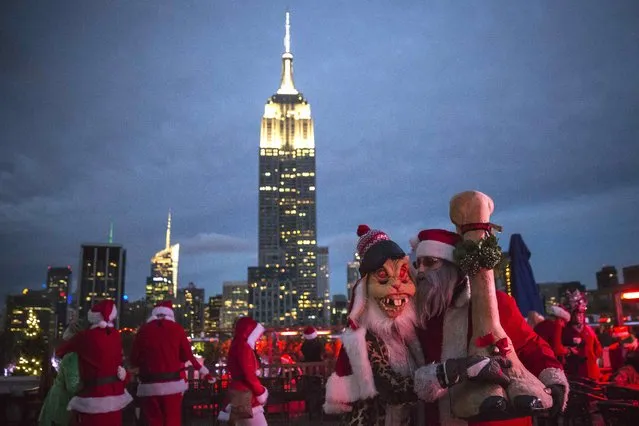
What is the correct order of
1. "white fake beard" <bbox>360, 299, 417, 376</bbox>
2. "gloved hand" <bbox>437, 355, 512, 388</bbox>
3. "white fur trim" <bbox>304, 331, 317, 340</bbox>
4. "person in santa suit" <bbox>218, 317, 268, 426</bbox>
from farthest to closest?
"white fur trim" <bbox>304, 331, 317, 340</bbox> → "person in santa suit" <bbox>218, 317, 268, 426</bbox> → "white fake beard" <bbox>360, 299, 417, 376</bbox> → "gloved hand" <bbox>437, 355, 512, 388</bbox>

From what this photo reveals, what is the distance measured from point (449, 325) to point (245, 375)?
13.7 feet

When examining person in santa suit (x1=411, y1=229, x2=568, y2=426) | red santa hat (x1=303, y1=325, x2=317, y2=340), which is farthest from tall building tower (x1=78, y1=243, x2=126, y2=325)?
person in santa suit (x1=411, y1=229, x2=568, y2=426)

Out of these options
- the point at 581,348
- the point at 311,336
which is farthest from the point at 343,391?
the point at 311,336

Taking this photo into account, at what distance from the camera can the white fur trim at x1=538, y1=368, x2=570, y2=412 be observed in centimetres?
300

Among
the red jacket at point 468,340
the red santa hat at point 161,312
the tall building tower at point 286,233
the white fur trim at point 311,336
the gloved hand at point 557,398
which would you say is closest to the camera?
the gloved hand at point 557,398

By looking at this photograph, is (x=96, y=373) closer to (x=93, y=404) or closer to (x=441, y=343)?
(x=93, y=404)

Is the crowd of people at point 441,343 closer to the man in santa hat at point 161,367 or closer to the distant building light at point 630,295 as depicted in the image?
the man in santa hat at point 161,367

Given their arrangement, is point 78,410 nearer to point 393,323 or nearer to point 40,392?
point 40,392

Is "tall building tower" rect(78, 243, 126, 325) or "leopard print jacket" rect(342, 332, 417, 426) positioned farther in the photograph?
"tall building tower" rect(78, 243, 126, 325)

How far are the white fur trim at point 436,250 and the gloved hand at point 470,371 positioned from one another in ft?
2.09

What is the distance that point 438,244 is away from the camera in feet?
10.7

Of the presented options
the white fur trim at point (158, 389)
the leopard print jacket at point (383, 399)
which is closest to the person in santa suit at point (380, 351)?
the leopard print jacket at point (383, 399)

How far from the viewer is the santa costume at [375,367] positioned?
10.0ft

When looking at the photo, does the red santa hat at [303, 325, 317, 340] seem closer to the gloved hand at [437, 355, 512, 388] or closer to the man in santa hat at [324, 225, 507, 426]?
the man in santa hat at [324, 225, 507, 426]
